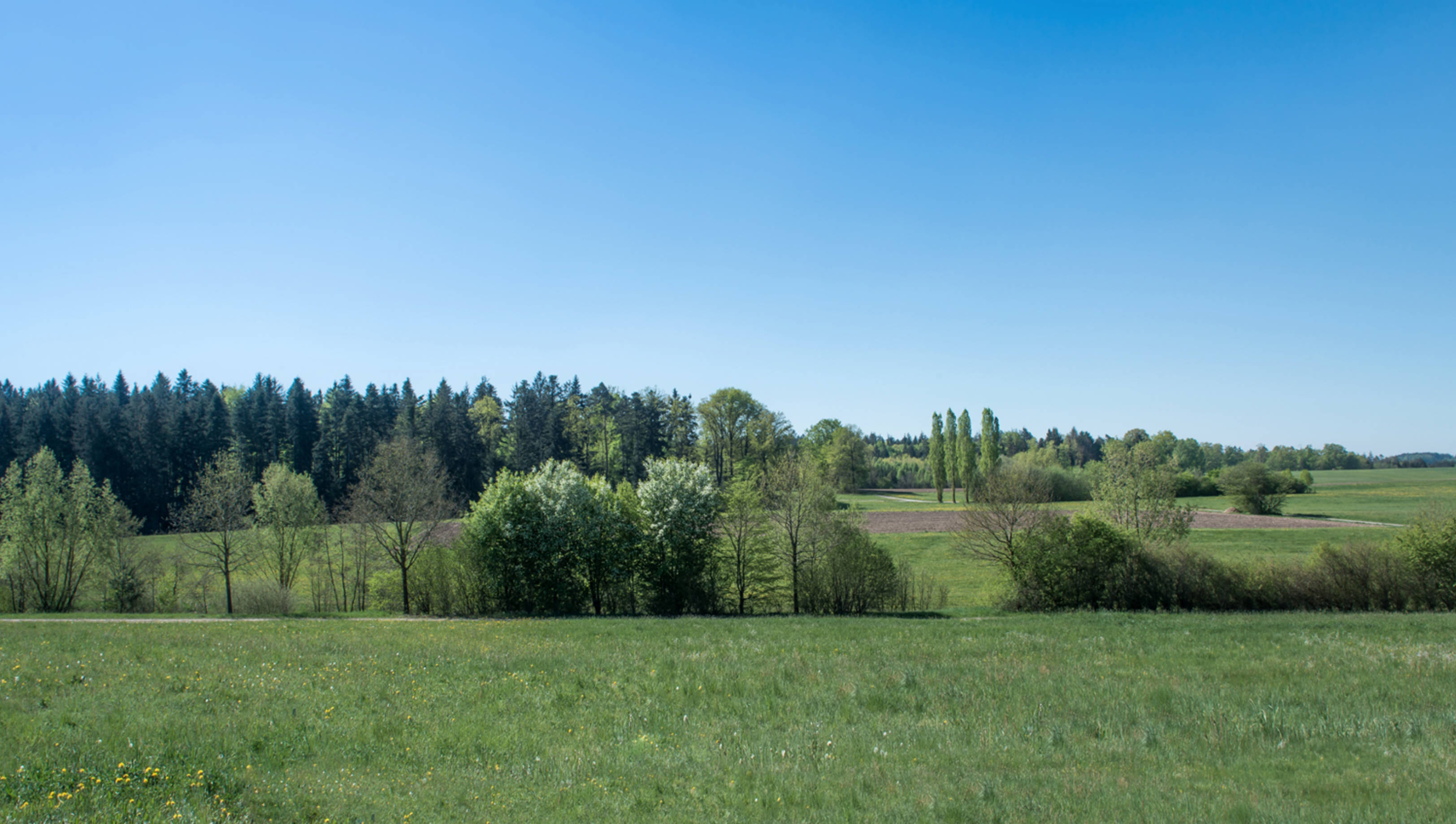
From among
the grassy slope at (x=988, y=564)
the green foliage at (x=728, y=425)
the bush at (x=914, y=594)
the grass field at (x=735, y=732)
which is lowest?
the grassy slope at (x=988, y=564)

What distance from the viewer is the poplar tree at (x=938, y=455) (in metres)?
112

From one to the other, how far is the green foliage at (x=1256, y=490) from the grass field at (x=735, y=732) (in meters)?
69.1

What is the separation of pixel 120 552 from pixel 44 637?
24856 millimetres

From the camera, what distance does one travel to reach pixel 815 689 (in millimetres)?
13156

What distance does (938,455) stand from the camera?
113m

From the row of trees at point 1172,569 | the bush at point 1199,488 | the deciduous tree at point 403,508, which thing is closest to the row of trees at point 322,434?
the deciduous tree at point 403,508

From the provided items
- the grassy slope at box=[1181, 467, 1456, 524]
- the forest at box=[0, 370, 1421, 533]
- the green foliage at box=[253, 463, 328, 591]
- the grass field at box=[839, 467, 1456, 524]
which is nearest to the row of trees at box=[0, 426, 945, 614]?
the green foliage at box=[253, 463, 328, 591]

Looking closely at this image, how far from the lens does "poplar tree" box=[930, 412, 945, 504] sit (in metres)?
112

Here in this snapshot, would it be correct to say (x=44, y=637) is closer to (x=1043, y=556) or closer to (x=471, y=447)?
(x=1043, y=556)

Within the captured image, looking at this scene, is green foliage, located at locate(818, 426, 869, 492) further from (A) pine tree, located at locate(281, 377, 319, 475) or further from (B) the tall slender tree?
(A) pine tree, located at locate(281, 377, 319, 475)

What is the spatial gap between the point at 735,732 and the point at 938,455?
109 meters

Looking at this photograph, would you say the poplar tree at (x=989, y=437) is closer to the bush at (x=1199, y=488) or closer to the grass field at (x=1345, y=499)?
the grass field at (x=1345, y=499)

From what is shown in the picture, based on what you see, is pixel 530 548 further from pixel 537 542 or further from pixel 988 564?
pixel 988 564

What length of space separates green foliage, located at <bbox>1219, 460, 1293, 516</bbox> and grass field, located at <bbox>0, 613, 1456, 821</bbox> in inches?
2721
